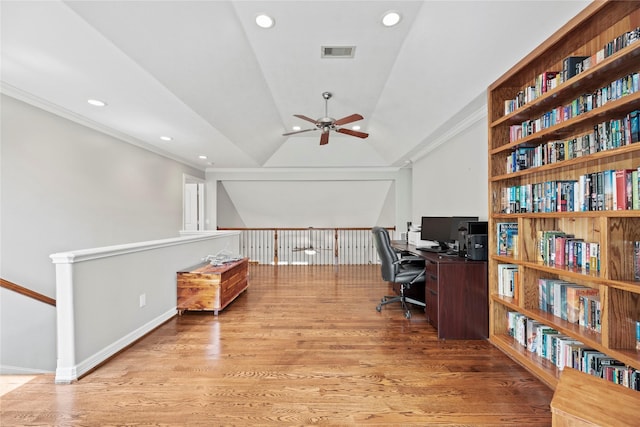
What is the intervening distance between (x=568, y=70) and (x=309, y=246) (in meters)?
6.97

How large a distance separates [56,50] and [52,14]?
45 centimetres

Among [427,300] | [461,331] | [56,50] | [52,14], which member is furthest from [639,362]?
[56,50]

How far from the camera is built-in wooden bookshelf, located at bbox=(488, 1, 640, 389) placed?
5.53ft

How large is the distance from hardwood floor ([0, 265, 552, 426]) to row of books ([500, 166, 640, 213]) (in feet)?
4.46

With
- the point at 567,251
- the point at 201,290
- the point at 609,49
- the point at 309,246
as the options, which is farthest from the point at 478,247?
the point at 309,246

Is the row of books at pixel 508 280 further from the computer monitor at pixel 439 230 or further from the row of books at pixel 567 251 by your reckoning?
the computer monitor at pixel 439 230

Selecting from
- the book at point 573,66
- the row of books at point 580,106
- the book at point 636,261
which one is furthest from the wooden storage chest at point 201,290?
the book at point 573,66

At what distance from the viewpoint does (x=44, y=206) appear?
312cm

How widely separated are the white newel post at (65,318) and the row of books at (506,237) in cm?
374

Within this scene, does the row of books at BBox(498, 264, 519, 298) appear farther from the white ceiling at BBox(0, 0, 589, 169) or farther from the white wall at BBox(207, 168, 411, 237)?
the white wall at BBox(207, 168, 411, 237)

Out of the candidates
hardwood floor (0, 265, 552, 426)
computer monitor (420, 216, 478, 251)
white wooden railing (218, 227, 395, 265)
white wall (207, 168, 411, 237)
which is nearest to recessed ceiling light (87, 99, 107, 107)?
hardwood floor (0, 265, 552, 426)

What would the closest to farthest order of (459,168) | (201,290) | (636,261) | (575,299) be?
(636,261) → (575,299) → (201,290) → (459,168)

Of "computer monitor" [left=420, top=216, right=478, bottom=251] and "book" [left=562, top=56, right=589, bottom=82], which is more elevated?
"book" [left=562, top=56, right=589, bottom=82]

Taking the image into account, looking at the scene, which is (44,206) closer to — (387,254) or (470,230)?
(387,254)
